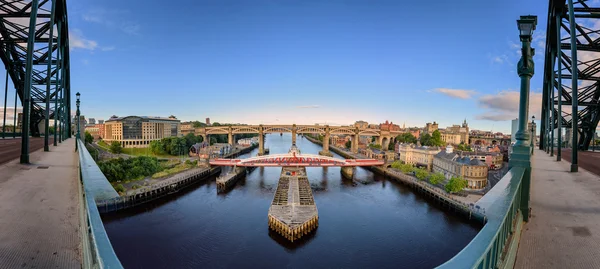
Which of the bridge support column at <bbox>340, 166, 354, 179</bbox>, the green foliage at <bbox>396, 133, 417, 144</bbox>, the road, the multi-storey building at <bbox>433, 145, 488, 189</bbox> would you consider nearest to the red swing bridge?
the bridge support column at <bbox>340, 166, 354, 179</bbox>

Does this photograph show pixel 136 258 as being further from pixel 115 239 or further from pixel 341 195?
pixel 341 195

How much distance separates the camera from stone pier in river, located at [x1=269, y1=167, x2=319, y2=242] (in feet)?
61.1

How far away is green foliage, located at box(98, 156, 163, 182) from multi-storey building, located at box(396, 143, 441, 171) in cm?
3630

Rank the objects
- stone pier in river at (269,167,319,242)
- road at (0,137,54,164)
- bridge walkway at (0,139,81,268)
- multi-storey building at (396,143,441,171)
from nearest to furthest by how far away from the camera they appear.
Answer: bridge walkway at (0,139,81,268) < road at (0,137,54,164) < stone pier in river at (269,167,319,242) < multi-storey building at (396,143,441,171)

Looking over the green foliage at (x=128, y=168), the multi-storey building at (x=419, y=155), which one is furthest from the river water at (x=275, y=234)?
the multi-storey building at (x=419, y=155)

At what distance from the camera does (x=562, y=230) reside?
10.6ft

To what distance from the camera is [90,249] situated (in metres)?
2.55

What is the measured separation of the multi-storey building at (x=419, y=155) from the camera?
43.0 m

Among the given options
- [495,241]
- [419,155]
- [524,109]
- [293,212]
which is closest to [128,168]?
[293,212]

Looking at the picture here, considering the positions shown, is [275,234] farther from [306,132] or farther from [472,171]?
[306,132]

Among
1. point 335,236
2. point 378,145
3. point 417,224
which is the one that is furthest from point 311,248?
point 378,145

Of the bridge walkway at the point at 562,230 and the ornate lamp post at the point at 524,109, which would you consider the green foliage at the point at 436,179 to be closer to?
the bridge walkway at the point at 562,230

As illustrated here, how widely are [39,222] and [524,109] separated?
6821 millimetres

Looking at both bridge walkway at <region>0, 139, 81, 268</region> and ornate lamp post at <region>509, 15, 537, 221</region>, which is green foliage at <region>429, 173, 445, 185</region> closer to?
ornate lamp post at <region>509, 15, 537, 221</region>
